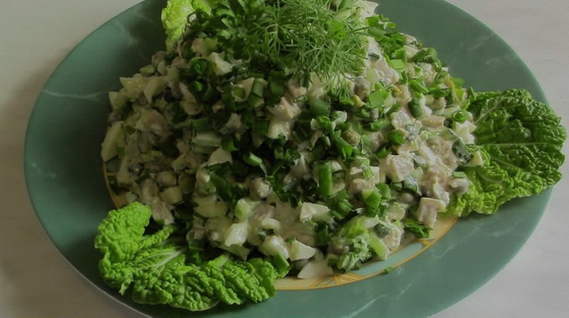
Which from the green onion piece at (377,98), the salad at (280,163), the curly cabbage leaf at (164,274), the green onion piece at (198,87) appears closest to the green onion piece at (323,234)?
the salad at (280,163)

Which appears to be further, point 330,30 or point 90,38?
point 90,38

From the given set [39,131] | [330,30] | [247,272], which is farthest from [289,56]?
[39,131]

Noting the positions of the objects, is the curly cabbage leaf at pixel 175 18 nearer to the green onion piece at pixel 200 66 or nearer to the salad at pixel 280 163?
the salad at pixel 280 163

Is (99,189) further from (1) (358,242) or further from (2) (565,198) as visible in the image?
(2) (565,198)

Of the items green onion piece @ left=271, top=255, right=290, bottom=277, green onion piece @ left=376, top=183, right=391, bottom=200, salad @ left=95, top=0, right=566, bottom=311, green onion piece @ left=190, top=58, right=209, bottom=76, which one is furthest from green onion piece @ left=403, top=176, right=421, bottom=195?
green onion piece @ left=190, top=58, right=209, bottom=76

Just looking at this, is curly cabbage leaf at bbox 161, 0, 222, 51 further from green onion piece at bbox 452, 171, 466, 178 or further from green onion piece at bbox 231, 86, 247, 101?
green onion piece at bbox 452, 171, 466, 178

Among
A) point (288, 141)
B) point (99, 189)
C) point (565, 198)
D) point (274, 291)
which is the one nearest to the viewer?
point (274, 291)
